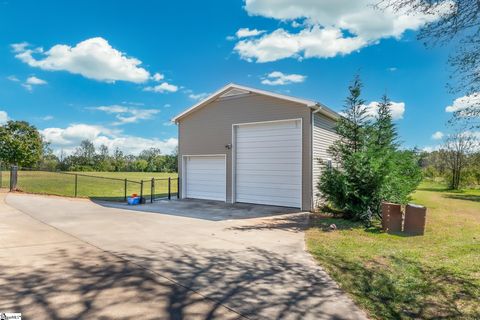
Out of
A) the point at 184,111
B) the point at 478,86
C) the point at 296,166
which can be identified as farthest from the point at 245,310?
the point at 184,111

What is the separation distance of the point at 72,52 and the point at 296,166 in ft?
40.1

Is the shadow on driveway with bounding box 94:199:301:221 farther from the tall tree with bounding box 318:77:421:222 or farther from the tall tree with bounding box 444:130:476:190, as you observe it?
the tall tree with bounding box 444:130:476:190

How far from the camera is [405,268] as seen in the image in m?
4.55

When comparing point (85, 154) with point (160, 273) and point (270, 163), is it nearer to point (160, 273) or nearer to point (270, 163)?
point (270, 163)

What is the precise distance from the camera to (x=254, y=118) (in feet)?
38.5

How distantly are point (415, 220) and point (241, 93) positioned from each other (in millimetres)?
7904

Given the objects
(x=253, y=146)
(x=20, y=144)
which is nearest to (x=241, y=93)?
(x=253, y=146)

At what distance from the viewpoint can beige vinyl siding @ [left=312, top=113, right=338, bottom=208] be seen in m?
10.6

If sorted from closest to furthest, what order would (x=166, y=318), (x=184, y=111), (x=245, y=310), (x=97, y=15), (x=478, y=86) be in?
1. (x=166, y=318)
2. (x=245, y=310)
3. (x=478, y=86)
4. (x=97, y=15)
5. (x=184, y=111)

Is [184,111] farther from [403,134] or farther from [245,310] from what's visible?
[245,310]

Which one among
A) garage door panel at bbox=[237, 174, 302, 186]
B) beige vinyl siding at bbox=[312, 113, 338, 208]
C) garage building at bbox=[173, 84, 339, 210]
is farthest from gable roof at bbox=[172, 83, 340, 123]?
garage door panel at bbox=[237, 174, 302, 186]

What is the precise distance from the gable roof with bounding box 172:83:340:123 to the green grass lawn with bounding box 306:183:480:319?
15.2ft

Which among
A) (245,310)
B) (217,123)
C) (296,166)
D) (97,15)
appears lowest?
(245,310)

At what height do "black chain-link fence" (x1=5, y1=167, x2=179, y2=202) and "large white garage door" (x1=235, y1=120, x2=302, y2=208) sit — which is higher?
"large white garage door" (x1=235, y1=120, x2=302, y2=208)
